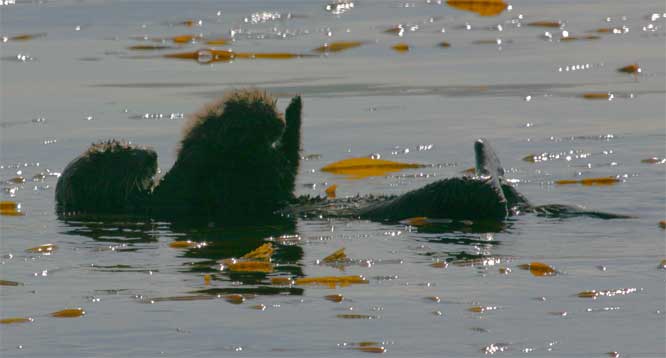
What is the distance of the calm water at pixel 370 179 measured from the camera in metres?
5.05

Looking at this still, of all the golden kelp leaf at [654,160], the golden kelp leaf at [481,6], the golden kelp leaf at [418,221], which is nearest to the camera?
the golden kelp leaf at [418,221]

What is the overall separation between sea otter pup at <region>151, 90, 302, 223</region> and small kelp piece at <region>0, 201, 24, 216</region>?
26.0 inches

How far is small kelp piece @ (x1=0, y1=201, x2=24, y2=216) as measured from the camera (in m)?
7.66

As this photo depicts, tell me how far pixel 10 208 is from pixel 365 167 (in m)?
2.00

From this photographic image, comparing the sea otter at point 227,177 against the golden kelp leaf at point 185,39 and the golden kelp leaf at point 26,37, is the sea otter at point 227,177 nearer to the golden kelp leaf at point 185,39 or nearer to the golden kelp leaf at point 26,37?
the golden kelp leaf at point 185,39

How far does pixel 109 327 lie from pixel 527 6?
13659mm

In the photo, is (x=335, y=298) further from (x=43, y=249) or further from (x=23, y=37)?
(x=23, y=37)

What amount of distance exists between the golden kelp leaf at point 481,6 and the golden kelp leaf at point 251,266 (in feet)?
37.6

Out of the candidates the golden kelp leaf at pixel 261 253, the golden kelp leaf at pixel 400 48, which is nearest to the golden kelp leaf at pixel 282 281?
the golden kelp leaf at pixel 261 253

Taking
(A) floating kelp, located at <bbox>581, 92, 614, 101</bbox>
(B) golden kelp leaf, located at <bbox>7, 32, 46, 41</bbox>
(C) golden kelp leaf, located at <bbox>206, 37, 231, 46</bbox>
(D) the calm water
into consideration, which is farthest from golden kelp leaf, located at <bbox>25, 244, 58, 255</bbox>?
(B) golden kelp leaf, located at <bbox>7, 32, 46, 41</bbox>

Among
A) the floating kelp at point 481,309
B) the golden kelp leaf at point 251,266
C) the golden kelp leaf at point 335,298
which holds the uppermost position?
the golden kelp leaf at point 251,266

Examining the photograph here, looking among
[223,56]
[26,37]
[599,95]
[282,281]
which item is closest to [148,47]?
[223,56]

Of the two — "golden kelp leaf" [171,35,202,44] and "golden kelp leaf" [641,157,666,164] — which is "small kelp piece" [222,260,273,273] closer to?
"golden kelp leaf" [641,157,666,164]

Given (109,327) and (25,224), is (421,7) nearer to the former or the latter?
(25,224)
